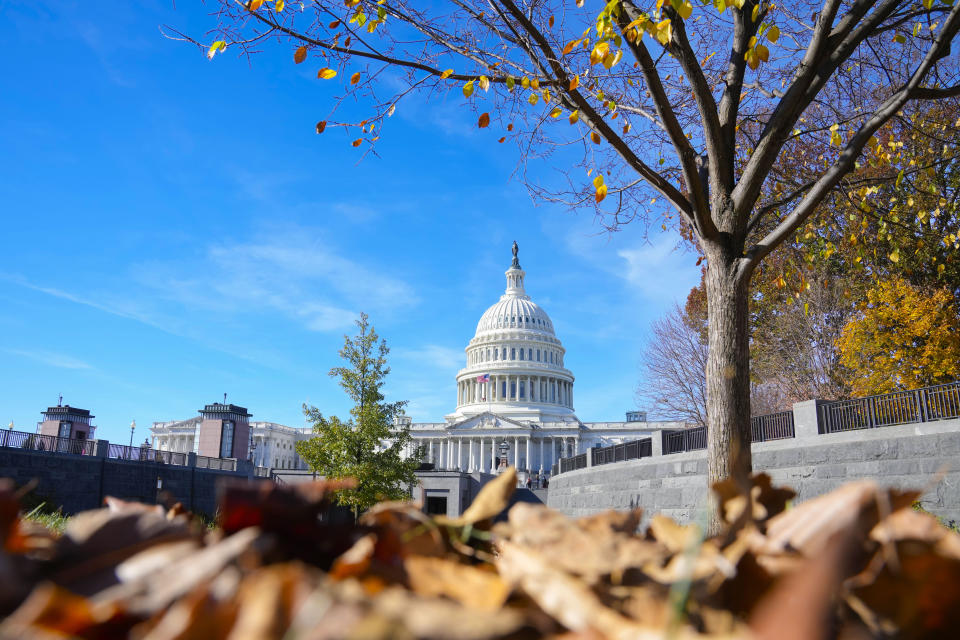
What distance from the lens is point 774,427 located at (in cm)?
2273

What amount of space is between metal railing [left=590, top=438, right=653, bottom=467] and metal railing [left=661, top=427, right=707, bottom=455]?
56.2 inches

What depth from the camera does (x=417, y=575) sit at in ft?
3.55

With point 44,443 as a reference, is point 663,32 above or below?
above

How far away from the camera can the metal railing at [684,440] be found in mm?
25922

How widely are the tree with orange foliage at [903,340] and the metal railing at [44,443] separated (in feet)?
126

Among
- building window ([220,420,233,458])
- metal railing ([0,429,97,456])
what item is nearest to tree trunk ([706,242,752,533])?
metal railing ([0,429,97,456])

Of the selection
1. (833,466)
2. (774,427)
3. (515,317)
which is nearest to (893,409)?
(833,466)

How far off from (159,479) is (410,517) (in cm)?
4375

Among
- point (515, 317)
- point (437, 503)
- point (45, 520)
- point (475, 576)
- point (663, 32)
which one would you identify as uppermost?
point (515, 317)

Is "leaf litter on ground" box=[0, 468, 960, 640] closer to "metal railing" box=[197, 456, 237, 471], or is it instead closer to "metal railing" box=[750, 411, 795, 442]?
"metal railing" box=[750, 411, 795, 442]

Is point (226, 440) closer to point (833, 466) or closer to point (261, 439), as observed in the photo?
point (833, 466)

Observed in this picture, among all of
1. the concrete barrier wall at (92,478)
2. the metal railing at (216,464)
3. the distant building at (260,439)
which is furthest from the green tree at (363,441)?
the distant building at (260,439)

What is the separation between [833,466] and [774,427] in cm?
284

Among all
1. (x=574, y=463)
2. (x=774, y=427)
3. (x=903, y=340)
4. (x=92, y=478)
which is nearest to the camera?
(x=774, y=427)
